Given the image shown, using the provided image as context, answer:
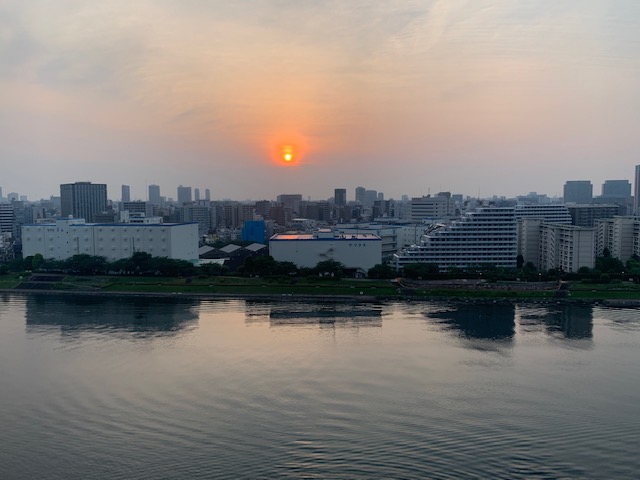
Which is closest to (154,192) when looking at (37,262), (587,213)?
(587,213)

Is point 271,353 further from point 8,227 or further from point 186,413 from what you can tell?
point 8,227

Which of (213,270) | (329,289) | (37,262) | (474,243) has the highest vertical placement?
(474,243)

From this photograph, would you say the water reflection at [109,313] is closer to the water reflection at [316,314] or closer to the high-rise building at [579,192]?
the water reflection at [316,314]

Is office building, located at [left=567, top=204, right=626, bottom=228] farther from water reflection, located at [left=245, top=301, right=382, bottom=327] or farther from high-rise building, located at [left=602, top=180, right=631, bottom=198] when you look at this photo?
high-rise building, located at [left=602, top=180, right=631, bottom=198]

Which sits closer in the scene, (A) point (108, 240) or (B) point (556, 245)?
(B) point (556, 245)

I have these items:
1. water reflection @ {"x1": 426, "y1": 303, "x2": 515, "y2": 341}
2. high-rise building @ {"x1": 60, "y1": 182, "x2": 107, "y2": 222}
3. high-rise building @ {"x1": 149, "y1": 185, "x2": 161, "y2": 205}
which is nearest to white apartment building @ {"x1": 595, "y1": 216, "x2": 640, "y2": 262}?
→ water reflection @ {"x1": 426, "y1": 303, "x2": 515, "y2": 341}

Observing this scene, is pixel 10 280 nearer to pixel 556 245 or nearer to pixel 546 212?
pixel 556 245

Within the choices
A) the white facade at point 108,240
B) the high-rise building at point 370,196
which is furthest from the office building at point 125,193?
the white facade at point 108,240
